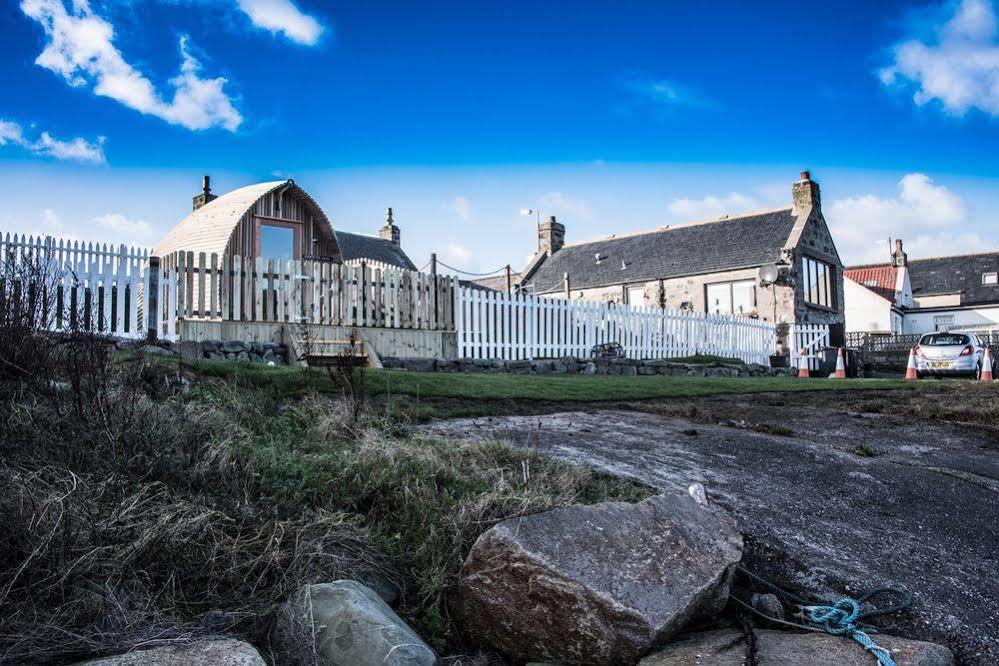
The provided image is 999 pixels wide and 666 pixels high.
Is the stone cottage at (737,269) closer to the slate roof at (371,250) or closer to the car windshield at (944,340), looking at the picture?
the car windshield at (944,340)

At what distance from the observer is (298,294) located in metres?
11.8

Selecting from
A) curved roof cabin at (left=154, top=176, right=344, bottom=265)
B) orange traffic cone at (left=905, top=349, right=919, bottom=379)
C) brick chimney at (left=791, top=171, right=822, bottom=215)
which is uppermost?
brick chimney at (left=791, top=171, right=822, bottom=215)

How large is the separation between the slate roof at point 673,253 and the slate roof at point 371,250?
7.49 m

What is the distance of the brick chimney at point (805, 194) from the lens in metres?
29.9

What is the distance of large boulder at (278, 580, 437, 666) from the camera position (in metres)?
2.69

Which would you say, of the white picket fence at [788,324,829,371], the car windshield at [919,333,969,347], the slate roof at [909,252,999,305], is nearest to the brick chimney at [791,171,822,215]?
the white picket fence at [788,324,829,371]

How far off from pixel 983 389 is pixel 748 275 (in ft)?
57.0

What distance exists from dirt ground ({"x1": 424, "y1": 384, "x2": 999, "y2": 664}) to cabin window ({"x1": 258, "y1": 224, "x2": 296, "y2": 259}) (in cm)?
1558

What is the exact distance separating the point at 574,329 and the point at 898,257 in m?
41.9

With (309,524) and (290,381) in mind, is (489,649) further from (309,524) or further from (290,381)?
(290,381)

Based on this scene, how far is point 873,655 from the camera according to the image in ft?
9.35

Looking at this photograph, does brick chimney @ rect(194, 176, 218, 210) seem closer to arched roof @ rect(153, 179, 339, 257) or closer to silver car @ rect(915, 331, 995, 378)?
arched roof @ rect(153, 179, 339, 257)

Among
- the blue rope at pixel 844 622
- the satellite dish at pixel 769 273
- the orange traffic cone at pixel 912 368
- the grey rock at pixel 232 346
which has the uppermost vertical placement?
the satellite dish at pixel 769 273

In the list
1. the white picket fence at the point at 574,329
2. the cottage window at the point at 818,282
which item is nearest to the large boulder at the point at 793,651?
the white picket fence at the point at 574,329
